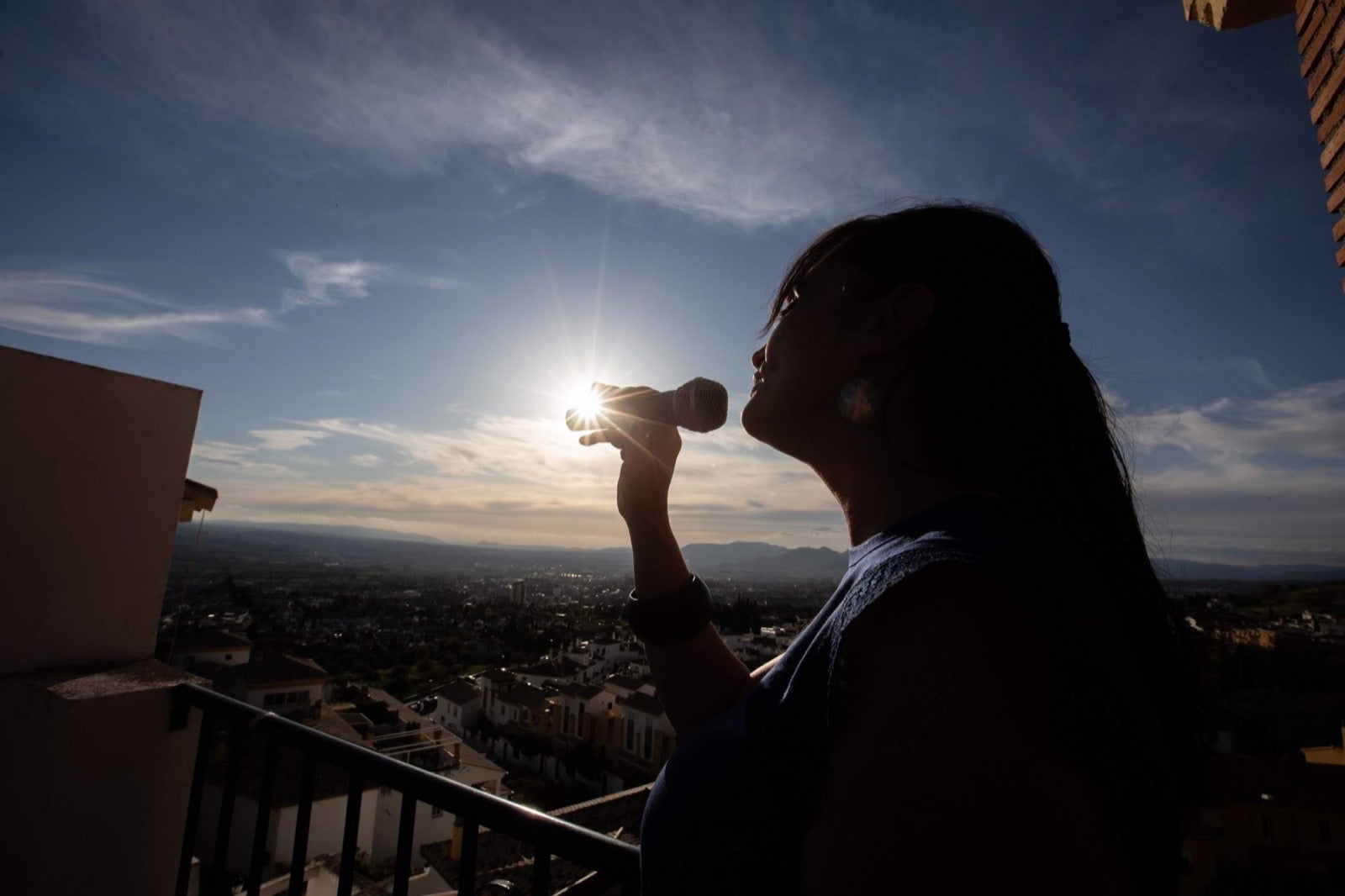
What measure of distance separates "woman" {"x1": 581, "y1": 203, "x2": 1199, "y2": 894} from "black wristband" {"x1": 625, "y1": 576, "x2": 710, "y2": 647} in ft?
0.10

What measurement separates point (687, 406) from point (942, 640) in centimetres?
118

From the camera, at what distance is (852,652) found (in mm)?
580

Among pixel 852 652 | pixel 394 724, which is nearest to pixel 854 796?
pixel 852 652

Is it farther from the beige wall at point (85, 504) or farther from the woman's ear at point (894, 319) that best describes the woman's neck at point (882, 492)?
the beige wall at point (85, 504)

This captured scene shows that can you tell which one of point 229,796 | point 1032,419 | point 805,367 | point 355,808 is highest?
point 805,367

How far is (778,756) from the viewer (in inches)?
26.9

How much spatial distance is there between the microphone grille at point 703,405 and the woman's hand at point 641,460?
12cm

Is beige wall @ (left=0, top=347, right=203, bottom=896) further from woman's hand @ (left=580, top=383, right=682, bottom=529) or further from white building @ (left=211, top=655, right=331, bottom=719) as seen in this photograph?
white building @ (left=211, top=655, right=331, bottom=719)

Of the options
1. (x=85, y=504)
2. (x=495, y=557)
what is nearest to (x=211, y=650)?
(x=85, y=504)

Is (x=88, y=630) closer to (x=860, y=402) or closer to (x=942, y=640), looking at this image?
(x=860, y=402)

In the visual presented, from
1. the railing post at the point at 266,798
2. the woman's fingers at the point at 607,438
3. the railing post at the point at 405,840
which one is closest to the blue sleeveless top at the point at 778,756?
the railing post at the point at 405,840

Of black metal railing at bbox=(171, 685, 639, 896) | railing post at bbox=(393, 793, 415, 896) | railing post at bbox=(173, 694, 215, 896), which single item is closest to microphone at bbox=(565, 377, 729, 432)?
black metal railing at bbox=(171, 685, 639, 896)

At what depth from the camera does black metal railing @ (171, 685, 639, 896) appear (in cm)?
108

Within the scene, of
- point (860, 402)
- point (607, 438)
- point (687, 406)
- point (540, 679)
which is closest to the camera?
point (860, 402)
